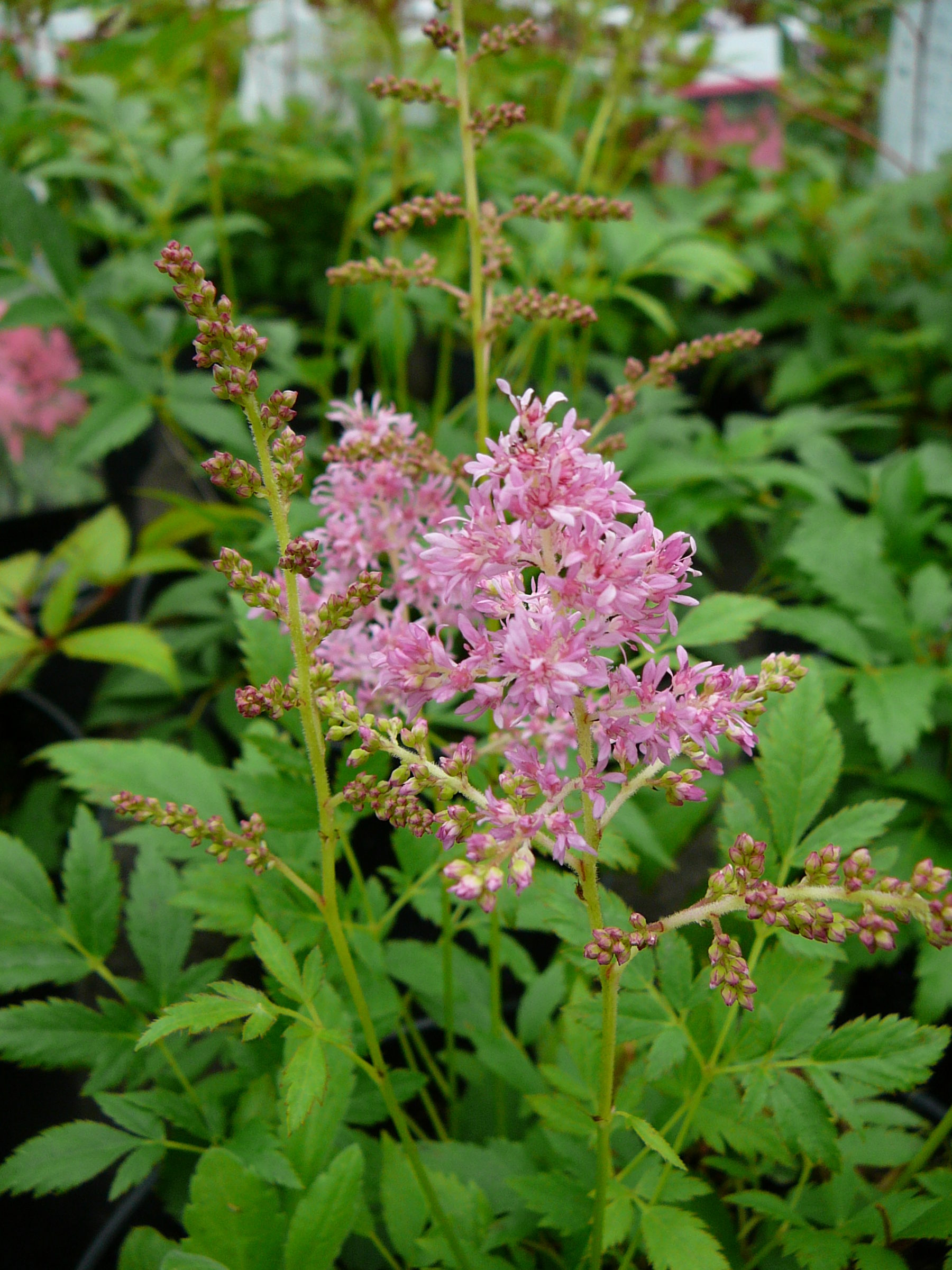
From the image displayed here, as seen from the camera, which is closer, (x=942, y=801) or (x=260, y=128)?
(x=942, y=801)

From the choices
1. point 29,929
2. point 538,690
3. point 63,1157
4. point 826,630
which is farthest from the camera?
point 826,630

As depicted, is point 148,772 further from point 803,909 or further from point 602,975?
point 803,909

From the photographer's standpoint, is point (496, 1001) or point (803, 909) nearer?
point (803, 909)

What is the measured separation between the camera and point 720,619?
3.53ft

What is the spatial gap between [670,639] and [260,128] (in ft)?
8.25

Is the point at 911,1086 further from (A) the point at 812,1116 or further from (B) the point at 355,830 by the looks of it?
(B) the point at 355,830

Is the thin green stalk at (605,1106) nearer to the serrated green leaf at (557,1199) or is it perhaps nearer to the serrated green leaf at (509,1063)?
the serrated green leaf at (557,1199)

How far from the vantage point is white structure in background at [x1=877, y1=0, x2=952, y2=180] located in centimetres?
294

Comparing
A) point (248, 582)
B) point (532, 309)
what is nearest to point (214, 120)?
point (532, 309)

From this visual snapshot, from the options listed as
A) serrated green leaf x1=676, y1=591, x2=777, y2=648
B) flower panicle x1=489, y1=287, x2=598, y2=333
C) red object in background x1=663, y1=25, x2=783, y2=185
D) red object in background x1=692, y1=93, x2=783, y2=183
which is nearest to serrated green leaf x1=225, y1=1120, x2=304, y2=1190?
serrated green leaf x1=676, y1=591, x2=777, y2=648

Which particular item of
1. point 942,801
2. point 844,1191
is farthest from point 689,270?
point 844,1191

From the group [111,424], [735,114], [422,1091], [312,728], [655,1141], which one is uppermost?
[735,114]

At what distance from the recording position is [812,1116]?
767 mm

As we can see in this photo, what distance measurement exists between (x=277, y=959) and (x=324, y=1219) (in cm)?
23
